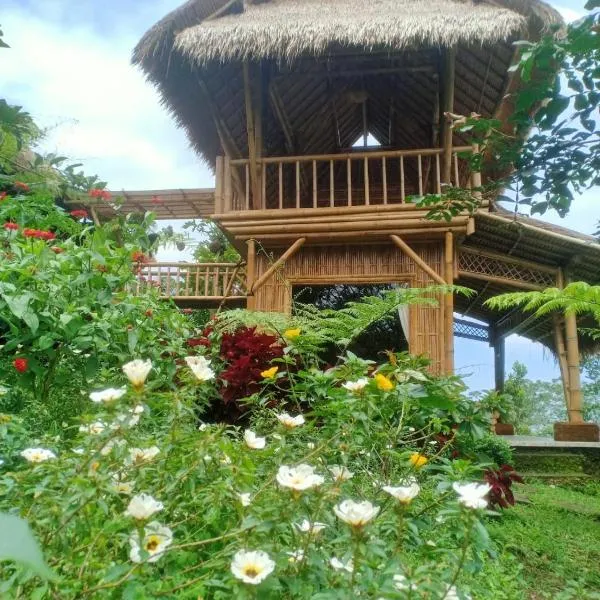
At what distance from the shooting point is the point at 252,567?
0.92 metres

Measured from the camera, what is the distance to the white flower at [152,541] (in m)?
0.96

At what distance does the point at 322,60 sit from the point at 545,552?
5641 millimetres

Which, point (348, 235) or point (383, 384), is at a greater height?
point (348, 235)

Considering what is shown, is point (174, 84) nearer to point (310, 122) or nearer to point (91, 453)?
point (310, 122)

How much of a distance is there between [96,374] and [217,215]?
399 centimetres

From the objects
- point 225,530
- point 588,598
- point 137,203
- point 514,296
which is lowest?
point 588,598

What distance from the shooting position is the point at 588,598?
5.52 feet

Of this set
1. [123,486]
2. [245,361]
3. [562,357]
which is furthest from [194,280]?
[123,486]

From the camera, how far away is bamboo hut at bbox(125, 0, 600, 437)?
19.7ft

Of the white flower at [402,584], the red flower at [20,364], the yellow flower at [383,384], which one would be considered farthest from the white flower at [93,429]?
the red flower at [20,364]

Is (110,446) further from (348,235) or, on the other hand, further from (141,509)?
(348,235)

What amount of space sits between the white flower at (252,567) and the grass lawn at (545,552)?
83 centimetres

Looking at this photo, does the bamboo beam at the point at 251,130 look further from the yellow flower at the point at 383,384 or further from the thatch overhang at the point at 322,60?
the yellow flower at the point at 383,384

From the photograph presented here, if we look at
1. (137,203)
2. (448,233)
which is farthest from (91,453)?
(137,203)
